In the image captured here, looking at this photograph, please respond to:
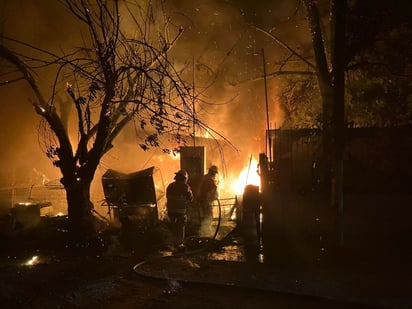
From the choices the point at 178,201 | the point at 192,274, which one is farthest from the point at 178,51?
the point at 192,274

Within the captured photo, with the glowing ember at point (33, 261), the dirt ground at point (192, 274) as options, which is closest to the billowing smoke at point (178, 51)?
the dirt ground at point (192, 274)

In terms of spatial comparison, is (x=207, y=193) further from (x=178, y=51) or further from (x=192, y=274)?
(x=178, y=51)

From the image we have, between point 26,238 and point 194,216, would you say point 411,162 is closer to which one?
point 194,216

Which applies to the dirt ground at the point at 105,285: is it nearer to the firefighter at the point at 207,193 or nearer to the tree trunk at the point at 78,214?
the tree trunk at the point at 78,214

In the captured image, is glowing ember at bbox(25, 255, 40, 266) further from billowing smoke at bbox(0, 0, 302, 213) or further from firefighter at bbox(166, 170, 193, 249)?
billowing smoke at bbox(0, 0, 302, 213)

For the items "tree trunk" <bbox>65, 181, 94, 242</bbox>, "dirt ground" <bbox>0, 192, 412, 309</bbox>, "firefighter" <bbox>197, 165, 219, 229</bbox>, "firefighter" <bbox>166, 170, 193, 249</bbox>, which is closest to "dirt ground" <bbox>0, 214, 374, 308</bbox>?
"dirt ground" <bbox>0, 192, 412, 309</bbox>

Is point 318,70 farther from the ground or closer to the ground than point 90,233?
farther from the ground

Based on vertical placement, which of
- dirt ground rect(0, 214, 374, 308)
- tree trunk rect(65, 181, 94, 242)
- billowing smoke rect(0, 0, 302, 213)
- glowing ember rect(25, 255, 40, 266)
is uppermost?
billowing smoke rect(0, 0, 302, 213)

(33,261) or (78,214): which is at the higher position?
(78,214)

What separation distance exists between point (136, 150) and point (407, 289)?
60.1 feet

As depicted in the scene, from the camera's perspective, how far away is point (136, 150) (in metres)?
24.0

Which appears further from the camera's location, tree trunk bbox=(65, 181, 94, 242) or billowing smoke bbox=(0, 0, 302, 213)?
billowing smoke bbox=(0, 0, 302, 213)

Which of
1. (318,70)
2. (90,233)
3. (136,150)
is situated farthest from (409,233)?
(136,150)

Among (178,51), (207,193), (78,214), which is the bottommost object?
(78,214)
